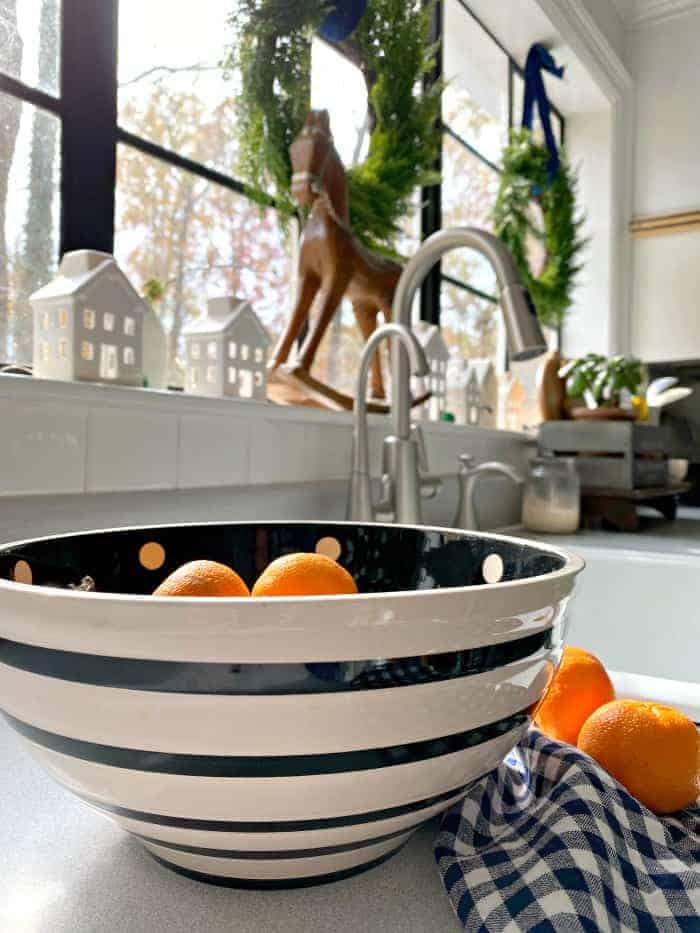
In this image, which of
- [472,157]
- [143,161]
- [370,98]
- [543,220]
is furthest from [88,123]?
[543,220]

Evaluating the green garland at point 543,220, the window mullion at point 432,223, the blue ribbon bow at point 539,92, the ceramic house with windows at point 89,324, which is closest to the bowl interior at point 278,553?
the ceramic house with windows at point 89,324

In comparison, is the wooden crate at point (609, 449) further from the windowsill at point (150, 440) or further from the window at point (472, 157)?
the windowsill at point (150, 440)

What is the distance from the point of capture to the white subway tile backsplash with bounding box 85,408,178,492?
0.74m

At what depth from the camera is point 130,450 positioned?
0.78 metres

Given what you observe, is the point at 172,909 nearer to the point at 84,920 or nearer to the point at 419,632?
the point at 84,920

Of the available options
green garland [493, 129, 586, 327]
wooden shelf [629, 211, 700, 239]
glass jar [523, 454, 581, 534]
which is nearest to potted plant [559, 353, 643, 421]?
glass jar [523, 454, 581, 534]

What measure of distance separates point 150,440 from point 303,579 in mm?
515

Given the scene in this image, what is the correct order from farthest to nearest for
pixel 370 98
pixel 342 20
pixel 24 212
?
pixel 370 98 < pixel 342 20 < pixel 24 212

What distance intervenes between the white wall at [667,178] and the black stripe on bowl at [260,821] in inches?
113

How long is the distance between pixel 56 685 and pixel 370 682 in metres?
0.10

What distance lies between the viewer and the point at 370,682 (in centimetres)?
23

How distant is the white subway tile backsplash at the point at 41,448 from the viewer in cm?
66

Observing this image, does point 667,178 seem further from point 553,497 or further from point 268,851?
point 268,851

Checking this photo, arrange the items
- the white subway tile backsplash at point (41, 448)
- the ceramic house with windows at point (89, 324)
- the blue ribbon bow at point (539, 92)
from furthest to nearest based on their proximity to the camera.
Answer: the blue ribbon bow at point (539, 92), the ceramic house with windows at point (89, 324), the white subway tile backsplash at point (41, 448)
